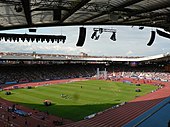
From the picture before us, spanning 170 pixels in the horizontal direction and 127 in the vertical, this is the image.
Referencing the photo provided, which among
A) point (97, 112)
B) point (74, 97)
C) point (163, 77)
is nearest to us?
point (97, 112)

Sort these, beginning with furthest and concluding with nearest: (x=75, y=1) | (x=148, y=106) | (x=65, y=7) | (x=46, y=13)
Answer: (x=148, y=106) → (x=46, y=13) → (x=65, y=7) → (x=75, y=1)

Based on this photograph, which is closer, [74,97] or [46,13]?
[46,13]

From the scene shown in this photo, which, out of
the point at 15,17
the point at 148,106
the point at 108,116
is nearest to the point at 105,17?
the point at 15,17

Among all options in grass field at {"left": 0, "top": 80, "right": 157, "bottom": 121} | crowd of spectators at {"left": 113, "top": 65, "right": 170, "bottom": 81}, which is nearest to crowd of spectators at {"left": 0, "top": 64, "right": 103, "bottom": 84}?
crowd of spectators at {"left": 113, "top": 65, "right": 170, "bottom": 81}

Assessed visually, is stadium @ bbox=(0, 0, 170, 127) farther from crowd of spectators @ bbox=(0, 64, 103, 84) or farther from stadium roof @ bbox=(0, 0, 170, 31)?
crowd of spectators @ bbox=(0, 64, 103, 84)

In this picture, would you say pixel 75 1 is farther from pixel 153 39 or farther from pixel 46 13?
pixel 153 39

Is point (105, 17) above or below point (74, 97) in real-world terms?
above

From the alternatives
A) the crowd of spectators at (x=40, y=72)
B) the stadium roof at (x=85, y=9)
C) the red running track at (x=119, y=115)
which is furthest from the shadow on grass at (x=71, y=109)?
the crowd of spectators at (x=40, y=72)

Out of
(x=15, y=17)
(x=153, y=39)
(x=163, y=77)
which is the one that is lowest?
(x=163, y=77)

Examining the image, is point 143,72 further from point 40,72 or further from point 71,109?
point 71,109

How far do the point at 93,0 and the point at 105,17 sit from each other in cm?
591

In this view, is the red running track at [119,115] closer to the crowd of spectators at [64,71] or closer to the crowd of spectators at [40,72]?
the crowd of spectators at [64,71]

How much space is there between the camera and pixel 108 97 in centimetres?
4072

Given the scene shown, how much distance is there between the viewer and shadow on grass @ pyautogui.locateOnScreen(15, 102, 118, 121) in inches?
1140
